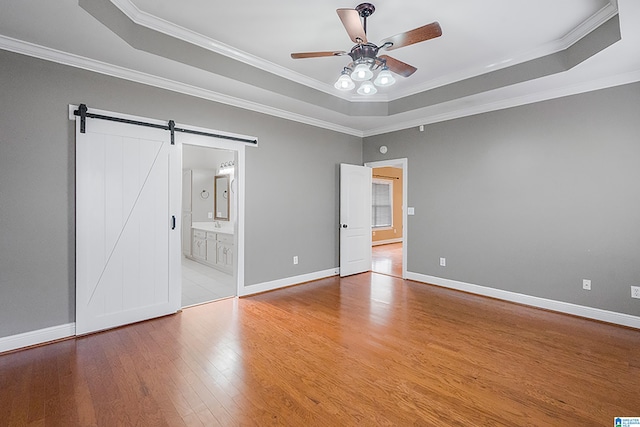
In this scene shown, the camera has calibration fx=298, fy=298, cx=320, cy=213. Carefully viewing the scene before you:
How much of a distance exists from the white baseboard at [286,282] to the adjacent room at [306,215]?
0.11 feet

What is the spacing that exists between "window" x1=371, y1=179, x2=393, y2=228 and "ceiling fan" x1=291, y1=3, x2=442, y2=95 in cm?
669

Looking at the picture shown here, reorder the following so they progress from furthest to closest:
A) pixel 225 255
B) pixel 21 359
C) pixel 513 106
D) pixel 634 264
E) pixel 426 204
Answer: pixel 225 255
pixel 426 204
pixel 513 106
pixel 634 264
pixel 21 359

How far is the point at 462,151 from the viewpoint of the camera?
444cm

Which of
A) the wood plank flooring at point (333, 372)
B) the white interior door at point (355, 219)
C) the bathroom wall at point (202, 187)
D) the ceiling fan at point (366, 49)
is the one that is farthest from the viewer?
the bathroom wall at point (202, 187)

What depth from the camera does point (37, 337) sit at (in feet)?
8.84

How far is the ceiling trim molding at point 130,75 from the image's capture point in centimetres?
259

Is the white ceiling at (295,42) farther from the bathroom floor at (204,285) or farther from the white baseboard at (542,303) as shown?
the bathroom floor at (204,285)

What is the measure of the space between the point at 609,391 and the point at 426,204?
10.3 ft

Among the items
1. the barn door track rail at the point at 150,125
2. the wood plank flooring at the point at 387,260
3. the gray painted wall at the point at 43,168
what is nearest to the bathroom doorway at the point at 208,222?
the barn door track rail at the point at 150,125

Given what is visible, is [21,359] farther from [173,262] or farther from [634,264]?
[634,264]

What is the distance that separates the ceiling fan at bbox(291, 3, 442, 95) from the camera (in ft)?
7.01

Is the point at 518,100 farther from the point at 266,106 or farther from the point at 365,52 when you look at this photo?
the point at 266,106

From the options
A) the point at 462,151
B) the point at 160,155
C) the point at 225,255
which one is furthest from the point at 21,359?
the point at 462,151

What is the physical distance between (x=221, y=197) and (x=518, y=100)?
590cm
